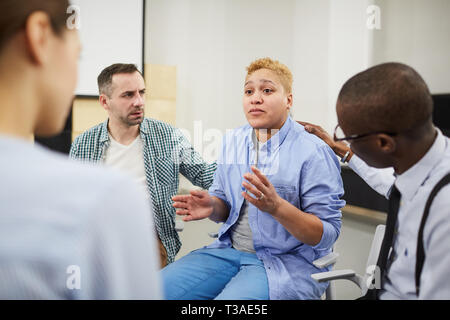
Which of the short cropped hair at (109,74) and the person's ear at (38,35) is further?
the short cropped hair at (109,74)

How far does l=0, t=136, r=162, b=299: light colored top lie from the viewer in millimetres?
361

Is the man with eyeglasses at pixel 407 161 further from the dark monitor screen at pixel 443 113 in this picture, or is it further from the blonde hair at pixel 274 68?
the dark monitor screen at pixel 443 113

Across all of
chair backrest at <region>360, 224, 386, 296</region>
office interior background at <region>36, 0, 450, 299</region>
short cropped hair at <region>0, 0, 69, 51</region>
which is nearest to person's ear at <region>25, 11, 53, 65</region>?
short cropped hair at <region>0, 0, 69, 51</region>

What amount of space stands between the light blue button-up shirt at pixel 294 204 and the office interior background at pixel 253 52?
0.52 m

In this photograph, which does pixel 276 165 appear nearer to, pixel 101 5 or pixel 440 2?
pixel 101 5

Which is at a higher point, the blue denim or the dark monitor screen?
the dark monitor screen

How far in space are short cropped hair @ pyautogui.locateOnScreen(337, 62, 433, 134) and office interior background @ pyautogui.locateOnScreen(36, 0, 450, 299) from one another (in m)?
1.01

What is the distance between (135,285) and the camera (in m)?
0.41

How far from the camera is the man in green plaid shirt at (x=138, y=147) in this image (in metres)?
1.52

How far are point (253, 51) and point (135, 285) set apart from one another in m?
1.81

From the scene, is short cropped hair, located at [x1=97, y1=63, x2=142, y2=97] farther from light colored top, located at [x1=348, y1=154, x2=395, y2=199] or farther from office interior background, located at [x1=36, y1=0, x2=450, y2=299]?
light colored top, located at [x1=348, y1=154, x2=395, y2=199]

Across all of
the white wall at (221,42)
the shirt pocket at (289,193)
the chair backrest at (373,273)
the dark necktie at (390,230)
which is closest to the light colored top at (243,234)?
the shirt pocket at (289,193)

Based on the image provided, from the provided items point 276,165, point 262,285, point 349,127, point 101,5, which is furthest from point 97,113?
point 349,127

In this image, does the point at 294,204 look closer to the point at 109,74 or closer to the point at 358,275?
the point at 358,275
